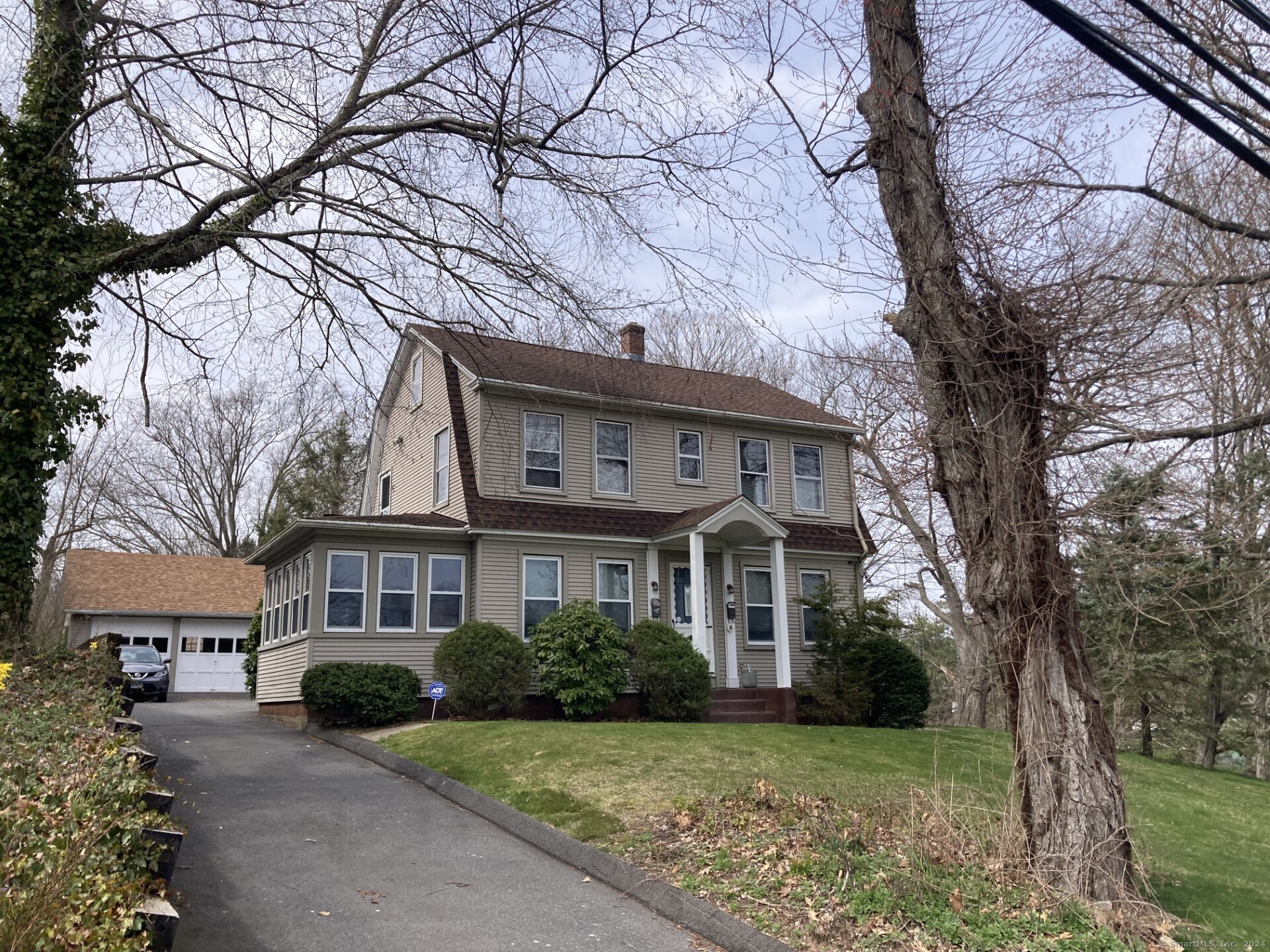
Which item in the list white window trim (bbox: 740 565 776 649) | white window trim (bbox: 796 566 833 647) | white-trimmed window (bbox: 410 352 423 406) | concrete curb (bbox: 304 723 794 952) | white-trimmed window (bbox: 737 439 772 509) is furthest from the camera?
white-trimmed window (bbox: 410 352 423 406)

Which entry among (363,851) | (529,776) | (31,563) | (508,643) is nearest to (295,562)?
(508,643)

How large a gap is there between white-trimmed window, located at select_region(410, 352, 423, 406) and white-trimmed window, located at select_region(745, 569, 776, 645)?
27.5 feet

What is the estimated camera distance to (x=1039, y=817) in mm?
6594

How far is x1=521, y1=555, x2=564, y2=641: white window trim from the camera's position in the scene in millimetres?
17859

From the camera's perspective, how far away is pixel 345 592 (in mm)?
17188

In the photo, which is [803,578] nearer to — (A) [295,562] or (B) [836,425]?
(B) [836,425]

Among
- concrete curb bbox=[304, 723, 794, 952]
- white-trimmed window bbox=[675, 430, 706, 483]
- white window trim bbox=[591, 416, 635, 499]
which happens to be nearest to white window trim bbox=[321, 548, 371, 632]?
white window trim bbox=[591, 416, 635, 499]

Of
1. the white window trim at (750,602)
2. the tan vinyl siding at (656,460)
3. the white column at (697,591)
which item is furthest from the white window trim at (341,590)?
the white window trim at (750,602)

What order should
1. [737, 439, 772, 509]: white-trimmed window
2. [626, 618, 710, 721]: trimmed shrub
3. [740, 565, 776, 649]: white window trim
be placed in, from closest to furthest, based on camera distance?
[626, 618, 710, 721]: trimmed shrub → [740, 565, 776, 649]: white window trim → [737, 439, 772, 509]: white-trimmed window

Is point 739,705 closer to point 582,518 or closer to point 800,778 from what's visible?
point 582,518

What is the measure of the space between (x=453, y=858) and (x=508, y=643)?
8.23m

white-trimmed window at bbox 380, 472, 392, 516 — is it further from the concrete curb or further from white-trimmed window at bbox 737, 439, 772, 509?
the concrete curb

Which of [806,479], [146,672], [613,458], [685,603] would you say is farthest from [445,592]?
[146,672]

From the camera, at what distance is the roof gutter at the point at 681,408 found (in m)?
17.5
